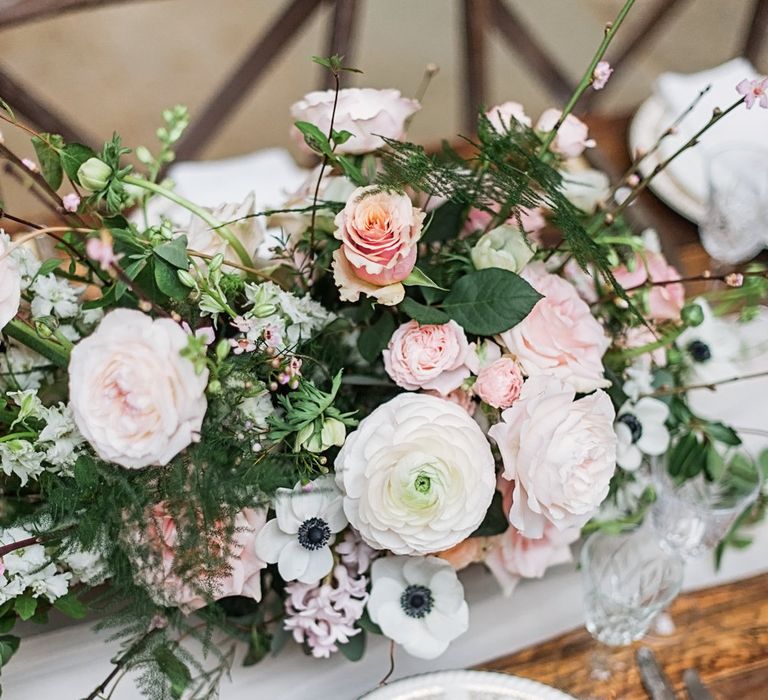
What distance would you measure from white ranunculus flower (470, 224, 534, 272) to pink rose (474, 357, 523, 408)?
0.08 meters

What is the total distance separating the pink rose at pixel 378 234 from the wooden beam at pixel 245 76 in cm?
84

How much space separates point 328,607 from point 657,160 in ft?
2.61

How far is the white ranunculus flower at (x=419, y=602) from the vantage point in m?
0.67

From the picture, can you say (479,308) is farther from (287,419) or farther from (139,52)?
(139,52)

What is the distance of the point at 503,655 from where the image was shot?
0.78 meters

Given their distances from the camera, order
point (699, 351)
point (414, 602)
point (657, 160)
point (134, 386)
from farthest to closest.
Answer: point (657, 160), point (699, 351), point (414, 602), point (134, 386)

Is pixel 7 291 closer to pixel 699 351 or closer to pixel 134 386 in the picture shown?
pixel 134 386

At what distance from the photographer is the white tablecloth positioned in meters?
0.74

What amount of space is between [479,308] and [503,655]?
0.34m

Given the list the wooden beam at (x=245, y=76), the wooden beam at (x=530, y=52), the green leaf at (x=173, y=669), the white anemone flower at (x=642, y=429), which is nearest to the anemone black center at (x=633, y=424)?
the white anemone flower at (x=642, y=429)

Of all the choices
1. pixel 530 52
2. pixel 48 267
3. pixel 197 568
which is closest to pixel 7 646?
pixel 197 568

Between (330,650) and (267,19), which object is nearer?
(330,650)

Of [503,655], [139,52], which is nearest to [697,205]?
[503,655]

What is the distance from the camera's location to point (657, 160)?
116 centimetres
